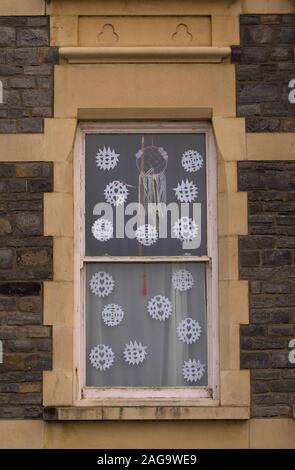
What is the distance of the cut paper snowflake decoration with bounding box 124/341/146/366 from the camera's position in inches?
370

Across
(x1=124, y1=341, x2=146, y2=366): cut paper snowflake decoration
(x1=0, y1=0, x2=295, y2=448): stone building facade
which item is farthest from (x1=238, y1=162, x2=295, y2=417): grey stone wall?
(x1=124, y1=341, x2=146, y2=366): cut paper snowflake decoration

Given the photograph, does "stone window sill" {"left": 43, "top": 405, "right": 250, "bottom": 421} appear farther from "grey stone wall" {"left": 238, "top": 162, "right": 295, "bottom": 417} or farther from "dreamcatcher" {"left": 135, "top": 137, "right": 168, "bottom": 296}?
"dreamcatcher" {"left": 135, "top": 137, "right": 168, "bottom": 296}

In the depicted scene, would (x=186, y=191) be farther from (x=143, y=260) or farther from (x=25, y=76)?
(x=25, y=76)

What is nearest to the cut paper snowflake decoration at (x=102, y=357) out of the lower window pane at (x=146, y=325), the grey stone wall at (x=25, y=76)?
the lower window pane at (x=146, y=325)

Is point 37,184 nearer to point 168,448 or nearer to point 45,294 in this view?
point 45,294

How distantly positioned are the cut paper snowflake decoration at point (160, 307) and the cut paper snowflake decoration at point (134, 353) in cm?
25

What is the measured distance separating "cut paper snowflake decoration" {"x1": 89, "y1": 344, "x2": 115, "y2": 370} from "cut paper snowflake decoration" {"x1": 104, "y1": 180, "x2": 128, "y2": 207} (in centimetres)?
109

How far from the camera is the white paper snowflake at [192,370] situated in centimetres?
940

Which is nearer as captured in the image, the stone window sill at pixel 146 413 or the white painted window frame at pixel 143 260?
the stone window sill at pixel 146 413

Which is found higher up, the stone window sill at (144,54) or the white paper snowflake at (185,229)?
the stone window sill at (144,54)

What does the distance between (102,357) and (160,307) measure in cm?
58

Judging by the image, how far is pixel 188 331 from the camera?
31.0 feet

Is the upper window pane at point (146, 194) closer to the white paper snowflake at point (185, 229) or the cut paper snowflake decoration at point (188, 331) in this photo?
the white paper snowflake at point (185, 229)

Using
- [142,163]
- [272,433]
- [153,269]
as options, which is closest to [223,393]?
[272,433]
